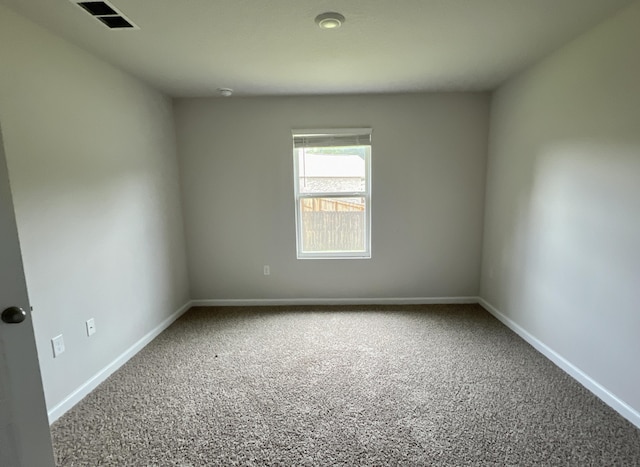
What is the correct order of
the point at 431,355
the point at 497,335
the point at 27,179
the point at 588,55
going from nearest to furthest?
the point at 27,179 < the point at 588,55 < the point at 431,355 < the point at 497,335

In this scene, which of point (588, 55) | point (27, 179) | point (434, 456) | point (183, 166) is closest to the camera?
point (434, 456)

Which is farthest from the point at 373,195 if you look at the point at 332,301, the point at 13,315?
the point at 13,315

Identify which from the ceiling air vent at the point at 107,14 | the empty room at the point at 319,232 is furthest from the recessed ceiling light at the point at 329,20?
the ceiling air vent at the point at 107,14

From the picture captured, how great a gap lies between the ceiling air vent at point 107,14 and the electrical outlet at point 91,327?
191 centimetres

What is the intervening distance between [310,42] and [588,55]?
5.86 feet

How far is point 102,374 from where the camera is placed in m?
2.30

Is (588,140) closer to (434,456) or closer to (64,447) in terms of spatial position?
(434,456)

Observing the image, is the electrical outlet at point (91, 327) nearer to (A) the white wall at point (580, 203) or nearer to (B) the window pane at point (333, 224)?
(B) the window pane at point (333, 224)

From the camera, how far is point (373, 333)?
116 inches

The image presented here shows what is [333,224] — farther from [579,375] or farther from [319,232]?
[579,375]

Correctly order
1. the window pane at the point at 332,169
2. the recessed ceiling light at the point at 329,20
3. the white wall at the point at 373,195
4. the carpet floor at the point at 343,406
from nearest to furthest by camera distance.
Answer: the carpet floor at the point at 343,406 < the recessed ceiling light at the point at 329,20 < the white wall at the point at 373,195 < the window pane at the point at 332,169

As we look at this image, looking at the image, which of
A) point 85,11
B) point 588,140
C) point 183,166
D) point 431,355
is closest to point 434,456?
point 431,355

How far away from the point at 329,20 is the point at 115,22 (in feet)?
4.04

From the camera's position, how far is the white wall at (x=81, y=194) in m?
1.76
